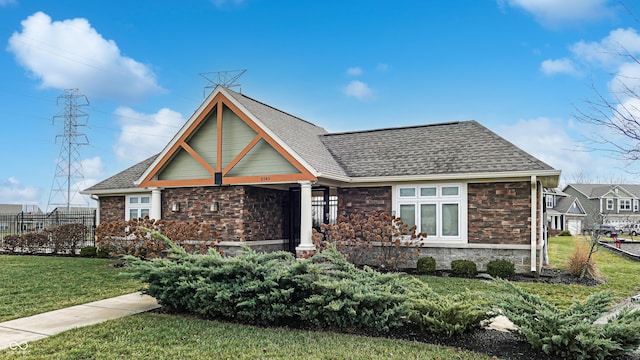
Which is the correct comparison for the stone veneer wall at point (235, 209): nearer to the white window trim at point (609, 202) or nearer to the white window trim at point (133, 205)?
the white window trim at point (133, 205)

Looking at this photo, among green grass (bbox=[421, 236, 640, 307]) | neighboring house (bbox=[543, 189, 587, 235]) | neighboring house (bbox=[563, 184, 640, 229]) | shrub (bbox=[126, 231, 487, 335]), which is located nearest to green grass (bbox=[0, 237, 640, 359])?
shrub (bbox=[126, 231, 487, 335])

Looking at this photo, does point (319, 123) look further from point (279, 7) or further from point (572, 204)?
point (572, 204)

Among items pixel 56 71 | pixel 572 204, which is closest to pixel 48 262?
pixel 56 71

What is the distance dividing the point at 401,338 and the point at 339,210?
27.5 ft

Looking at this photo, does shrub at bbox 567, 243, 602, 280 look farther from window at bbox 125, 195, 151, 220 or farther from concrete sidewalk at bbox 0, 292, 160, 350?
window at bbox 125, 195, 151, 220

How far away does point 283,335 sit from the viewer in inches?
250

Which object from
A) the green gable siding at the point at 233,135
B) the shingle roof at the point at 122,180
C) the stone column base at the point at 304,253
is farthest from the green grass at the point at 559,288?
the shingle roof at the point at 122,180

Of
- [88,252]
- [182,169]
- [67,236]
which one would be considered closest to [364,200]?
[182,169]

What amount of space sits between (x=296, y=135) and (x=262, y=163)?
2003mm

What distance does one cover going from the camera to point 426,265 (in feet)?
42.2

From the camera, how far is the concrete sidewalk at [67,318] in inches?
251

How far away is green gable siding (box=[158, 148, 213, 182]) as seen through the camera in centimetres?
1485

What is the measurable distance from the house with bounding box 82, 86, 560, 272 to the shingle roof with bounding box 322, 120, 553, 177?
0.04 m

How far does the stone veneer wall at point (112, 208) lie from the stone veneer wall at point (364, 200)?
9.74 metres
